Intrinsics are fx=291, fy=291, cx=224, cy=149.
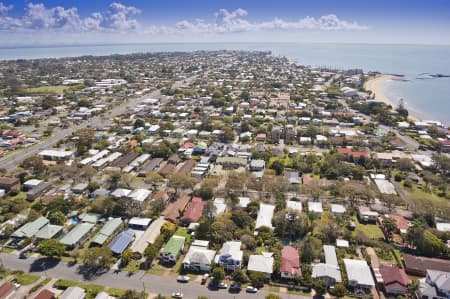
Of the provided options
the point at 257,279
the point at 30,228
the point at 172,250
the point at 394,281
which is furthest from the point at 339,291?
the point at 30,228

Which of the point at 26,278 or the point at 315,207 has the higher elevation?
the point at 315,207

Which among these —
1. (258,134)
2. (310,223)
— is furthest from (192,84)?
(310,223)

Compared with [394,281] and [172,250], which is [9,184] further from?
[394,281]

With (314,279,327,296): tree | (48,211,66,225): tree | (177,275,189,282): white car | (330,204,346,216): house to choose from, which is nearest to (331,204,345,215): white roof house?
(330,204,346,216): house

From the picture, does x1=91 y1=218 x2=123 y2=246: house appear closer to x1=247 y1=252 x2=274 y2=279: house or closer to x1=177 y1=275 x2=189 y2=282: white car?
x1=177 y1=275 x2=189 y2=282: white car

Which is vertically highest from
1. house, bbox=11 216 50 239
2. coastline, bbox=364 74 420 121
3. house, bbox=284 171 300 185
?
coastline, bbox=364 74 420 121

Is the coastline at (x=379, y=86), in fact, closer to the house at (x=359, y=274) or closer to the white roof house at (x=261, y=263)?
the house at (x=359, y=274)

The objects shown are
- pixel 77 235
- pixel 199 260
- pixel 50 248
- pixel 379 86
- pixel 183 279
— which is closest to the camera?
pixel 183 279
